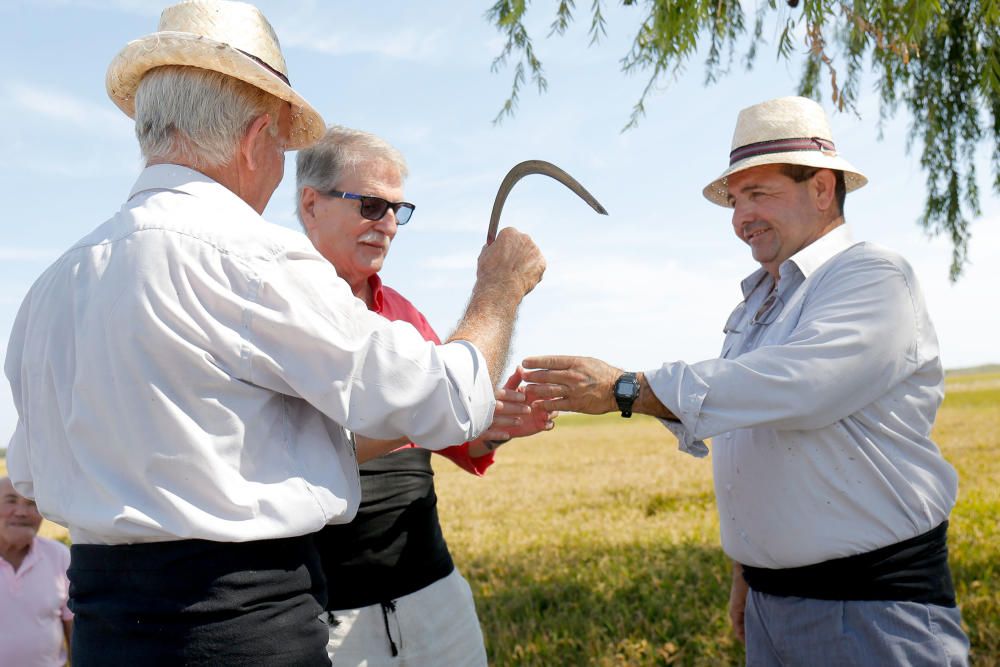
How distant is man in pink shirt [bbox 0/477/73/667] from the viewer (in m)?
4.55

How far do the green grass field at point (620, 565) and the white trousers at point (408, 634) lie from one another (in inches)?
110

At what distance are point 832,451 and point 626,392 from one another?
0.62 meters

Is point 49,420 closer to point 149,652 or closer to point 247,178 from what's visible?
point 149,652

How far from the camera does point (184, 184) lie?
74.5 inches

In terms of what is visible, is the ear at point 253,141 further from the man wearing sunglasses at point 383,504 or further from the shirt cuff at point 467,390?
the man wearing sunglasses at point 383,504

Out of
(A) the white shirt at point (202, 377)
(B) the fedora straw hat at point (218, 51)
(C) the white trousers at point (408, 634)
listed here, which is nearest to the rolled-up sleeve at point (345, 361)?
(A) the white shirt at point (202, 377)

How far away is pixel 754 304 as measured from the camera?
11.1 ft

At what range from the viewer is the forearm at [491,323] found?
2.14m

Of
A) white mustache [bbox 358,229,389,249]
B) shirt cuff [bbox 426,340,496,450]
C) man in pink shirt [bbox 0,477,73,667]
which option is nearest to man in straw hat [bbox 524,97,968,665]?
white mustache [bbox 358,229,389,249]

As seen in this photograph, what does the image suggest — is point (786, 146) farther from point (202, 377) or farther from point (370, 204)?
point (202, 377)

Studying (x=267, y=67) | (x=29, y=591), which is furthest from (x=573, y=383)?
(x=29, y=591)

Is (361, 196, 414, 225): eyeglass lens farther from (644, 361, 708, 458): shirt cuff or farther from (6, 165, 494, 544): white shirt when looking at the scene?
(6, 165, 494, 544): white shirt

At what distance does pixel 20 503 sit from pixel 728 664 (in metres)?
3.94

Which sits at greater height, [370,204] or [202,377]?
[370,204]
